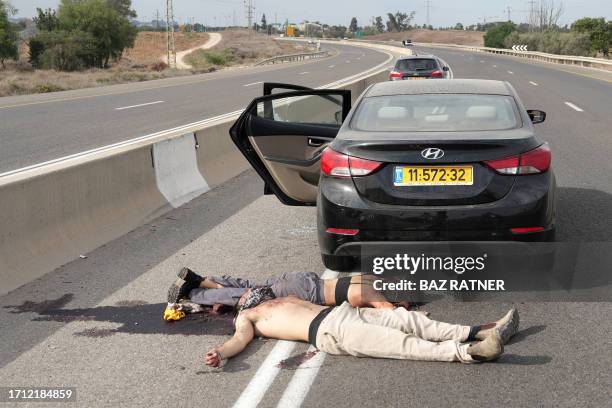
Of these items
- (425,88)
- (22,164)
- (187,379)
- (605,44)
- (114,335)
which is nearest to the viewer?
(187,379)

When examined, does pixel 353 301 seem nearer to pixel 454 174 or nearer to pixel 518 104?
pixel 454 174

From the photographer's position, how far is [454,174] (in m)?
5.18

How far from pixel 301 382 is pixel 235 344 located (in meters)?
0.52

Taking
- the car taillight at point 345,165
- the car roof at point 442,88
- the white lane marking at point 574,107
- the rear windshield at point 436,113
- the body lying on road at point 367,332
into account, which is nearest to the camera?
the body lying on road at point 367,332

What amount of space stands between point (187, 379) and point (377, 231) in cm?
176

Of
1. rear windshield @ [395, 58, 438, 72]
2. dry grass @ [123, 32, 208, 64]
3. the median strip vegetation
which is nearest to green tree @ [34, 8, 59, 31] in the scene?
the median strip vegetation

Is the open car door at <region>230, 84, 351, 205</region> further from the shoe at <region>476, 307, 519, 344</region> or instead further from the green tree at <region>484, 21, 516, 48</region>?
the green tree at <region>484, 21, 516, 48</region>

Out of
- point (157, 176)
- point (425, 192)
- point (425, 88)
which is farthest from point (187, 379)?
point (157, 176)

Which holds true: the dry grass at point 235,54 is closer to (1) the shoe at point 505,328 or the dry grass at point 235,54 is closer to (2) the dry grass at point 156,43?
(2) the dry grass at point 156,43

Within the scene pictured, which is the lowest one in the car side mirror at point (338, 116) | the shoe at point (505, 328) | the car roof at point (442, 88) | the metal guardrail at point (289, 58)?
the metal guardrail at point (289, 58)

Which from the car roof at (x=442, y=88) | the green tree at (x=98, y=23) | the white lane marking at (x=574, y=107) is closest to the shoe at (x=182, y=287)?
the car roof at (x=442, y=88)

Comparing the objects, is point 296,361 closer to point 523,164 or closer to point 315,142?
point 523,164

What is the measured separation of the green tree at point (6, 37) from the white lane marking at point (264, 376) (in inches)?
2862

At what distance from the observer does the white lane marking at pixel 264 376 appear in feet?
12.8
